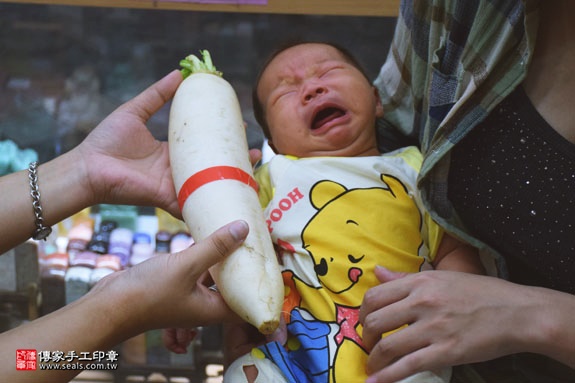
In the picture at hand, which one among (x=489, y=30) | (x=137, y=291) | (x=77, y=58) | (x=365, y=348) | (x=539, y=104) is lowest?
(x=365, y=348)

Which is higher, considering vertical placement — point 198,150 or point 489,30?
point 489,30

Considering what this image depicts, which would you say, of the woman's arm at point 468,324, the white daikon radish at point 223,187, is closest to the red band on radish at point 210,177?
the white daikon radish at point 223,187

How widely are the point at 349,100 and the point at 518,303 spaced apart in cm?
59

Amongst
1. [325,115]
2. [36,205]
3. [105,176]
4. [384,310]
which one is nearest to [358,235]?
[384,310]

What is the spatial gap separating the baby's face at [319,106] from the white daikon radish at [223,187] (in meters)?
0.14

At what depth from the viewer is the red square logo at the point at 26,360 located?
1.00 m

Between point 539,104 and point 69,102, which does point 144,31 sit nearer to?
point 69,102

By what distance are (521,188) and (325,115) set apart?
1.64 feet

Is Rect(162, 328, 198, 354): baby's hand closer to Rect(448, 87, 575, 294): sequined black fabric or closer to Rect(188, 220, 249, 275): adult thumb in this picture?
Rect(188, 220, 249, 275): adult thumb

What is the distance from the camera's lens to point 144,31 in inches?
82.0

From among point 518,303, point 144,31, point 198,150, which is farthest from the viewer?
point 144,31

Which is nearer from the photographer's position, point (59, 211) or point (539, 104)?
point (539, 104)

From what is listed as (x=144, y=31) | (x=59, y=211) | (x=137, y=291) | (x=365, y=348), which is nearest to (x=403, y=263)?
(x=365, y=348)

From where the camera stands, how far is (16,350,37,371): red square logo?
39.2 inches
